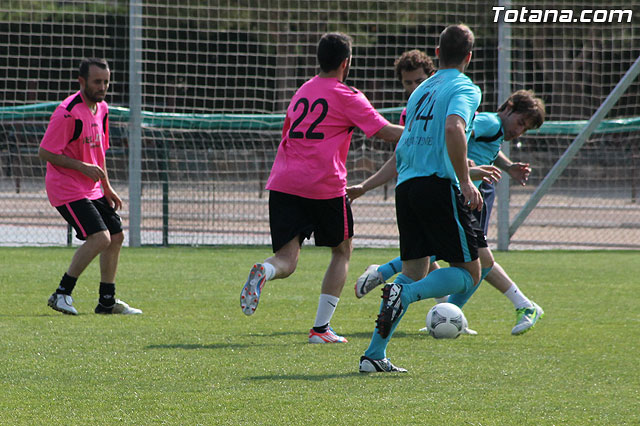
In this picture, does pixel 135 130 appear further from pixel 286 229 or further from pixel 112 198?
pixel 286 229

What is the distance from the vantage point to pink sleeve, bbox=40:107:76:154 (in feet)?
22.4

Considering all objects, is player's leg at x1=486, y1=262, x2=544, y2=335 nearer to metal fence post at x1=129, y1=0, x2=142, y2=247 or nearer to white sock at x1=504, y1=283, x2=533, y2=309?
white sock at x1=504, y1=283, x2=533, y2=309

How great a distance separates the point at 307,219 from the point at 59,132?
2238 mm

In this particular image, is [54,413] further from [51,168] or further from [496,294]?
[496,294]

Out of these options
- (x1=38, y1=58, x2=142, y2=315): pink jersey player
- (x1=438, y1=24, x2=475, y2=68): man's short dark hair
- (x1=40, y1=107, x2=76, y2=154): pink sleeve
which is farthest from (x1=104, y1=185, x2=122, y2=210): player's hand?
(x1=438, y1=24, x2=475, y2=68): man's short dark hair

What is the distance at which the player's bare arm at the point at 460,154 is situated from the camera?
4.48 metres

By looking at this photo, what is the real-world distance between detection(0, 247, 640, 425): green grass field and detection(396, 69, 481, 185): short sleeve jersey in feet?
3.41

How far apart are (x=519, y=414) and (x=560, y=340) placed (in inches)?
86.9

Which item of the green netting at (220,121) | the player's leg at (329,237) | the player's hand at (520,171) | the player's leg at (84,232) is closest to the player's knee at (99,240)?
the player's leg at (84,232)

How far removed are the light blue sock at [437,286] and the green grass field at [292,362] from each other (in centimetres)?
41

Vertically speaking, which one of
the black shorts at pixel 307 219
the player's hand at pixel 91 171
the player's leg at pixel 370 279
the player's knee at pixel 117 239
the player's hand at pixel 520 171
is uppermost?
the player's hand at pixel 520 171

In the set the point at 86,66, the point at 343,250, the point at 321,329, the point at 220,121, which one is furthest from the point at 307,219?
the point at 220,121

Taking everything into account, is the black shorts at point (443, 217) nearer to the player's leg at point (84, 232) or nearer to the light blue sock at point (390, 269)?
the light blue sock at point (390, 269)

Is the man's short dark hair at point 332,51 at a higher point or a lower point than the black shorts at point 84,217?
higher
